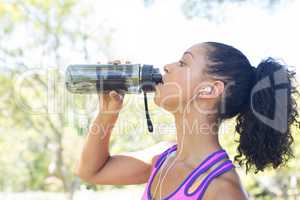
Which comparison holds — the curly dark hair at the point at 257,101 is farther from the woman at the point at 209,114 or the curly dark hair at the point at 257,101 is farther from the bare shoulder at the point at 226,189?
the bare shoulder at the point at 226,189

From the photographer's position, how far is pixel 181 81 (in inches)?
35.7

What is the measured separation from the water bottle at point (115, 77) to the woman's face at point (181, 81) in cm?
2

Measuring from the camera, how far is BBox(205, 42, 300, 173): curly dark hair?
3.05 feet

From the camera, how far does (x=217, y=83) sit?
93cm

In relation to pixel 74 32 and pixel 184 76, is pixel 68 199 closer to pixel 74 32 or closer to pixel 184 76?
pixel 74 32

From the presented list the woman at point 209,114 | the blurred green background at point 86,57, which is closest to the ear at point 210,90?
the woman at point 209,114

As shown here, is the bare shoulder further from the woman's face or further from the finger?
the finger

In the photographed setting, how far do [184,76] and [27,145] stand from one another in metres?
3.68

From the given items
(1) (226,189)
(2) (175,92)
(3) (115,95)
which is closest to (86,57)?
(3) (115,95)

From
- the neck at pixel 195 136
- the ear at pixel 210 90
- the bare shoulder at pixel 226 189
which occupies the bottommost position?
the bare shoulder at pixel 226 189

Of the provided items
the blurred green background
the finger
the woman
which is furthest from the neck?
the blurred green background

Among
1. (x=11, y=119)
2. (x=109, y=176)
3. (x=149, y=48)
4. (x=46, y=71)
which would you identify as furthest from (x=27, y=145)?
(x=109, y=176)

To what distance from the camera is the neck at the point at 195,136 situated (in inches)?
36.1

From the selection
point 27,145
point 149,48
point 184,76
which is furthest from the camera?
point 27,145
